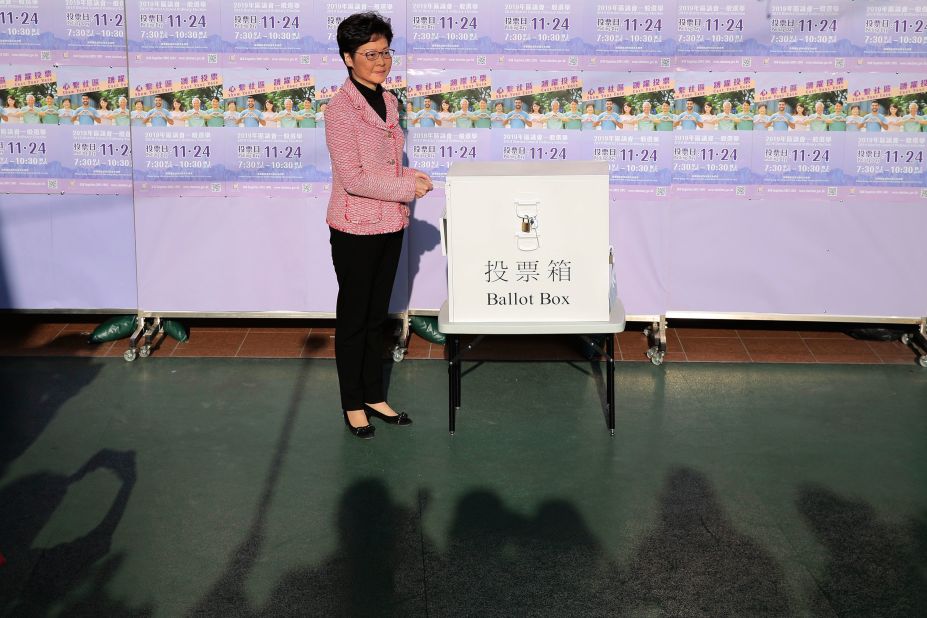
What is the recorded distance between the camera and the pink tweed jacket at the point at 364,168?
4867 mm

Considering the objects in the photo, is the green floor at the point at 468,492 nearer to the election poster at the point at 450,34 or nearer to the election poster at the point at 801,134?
the election poster at the point at 801,134

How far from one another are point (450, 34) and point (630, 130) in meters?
1.07

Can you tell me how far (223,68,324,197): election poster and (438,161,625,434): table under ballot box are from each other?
1480 mm

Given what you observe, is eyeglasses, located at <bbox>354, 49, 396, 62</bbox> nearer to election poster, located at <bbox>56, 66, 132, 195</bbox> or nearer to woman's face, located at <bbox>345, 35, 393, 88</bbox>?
woman's face, located at <bbox>345, 35, 393, 88</bbox>

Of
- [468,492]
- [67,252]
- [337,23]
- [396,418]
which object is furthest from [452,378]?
[67,252]

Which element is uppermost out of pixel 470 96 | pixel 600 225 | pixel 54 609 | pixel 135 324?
pixel 470 96

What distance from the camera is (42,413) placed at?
5.57 metres

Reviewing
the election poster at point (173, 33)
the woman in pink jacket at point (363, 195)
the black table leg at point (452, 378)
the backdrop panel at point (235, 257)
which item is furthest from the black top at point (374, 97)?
the election poster at point (173, 33)

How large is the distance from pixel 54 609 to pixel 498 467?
1907 mm

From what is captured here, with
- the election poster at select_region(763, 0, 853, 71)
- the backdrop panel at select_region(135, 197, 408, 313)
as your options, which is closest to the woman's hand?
the backdrop panel at select_region(135, 197, 408, 313)

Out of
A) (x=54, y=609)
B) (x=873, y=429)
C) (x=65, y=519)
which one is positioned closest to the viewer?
(x=54, y=609)

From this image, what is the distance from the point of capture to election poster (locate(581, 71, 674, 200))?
241 inches

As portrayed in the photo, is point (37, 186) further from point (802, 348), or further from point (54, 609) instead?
point (802, 348)

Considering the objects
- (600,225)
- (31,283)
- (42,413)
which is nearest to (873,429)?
(600,225)
